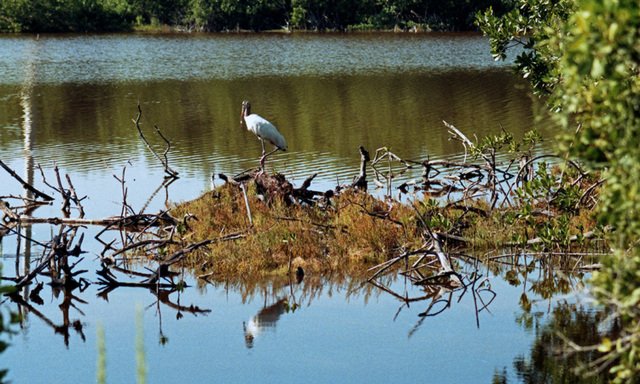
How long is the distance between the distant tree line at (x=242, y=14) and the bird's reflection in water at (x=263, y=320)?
58.9 meters

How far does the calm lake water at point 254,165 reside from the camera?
21.7 feet

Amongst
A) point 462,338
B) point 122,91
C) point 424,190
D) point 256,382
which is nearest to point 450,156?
point 424,190

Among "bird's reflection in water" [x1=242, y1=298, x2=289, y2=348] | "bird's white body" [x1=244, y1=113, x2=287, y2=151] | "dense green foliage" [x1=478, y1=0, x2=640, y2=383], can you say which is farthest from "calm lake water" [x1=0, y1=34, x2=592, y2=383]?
"bird's white body" [x1=244, y1=113, x2=287, y2=151]

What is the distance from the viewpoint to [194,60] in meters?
41.8

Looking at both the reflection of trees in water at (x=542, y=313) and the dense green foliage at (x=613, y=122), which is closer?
the dense green foliage at (x=613, y=122)

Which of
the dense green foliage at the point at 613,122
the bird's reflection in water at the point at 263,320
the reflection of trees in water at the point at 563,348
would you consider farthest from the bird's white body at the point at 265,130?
the dense green foliage at the point at 613,122

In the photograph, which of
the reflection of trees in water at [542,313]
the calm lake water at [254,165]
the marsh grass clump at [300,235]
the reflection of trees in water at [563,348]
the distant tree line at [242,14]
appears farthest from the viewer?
the distant tree line at [242,14]

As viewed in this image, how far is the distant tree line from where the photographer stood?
65625 mm

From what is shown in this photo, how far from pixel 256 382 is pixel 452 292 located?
8.11 feet

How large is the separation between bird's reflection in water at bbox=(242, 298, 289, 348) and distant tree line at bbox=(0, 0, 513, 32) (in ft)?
193

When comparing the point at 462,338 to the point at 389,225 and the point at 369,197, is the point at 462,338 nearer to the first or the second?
the point at 389,225

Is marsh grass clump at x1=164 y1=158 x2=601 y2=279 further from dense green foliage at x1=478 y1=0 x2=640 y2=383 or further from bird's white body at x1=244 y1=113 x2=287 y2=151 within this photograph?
dense green foliage at x1=478 y1=0 x2=640 y2=383

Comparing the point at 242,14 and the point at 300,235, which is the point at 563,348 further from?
the point at 242,14

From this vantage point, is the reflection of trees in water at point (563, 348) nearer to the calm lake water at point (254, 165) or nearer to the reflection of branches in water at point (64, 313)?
the calm lake water at point (254, 165)
